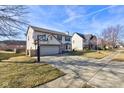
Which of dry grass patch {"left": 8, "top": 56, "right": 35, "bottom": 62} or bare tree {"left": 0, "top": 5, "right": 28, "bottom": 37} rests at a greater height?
bare tree {"left": 0, "top": 5, "right": 28, "bottom": 37}

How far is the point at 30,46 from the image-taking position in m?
5.65

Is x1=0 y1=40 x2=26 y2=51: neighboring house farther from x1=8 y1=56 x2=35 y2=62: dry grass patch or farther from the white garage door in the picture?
the white garage door

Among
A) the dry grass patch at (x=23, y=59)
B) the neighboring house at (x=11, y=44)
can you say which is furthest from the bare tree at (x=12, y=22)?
the dry grass patch at (x=23, y=59)

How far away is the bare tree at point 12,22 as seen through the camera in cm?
490

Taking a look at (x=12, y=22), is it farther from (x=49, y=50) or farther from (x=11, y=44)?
(x=49, y=50)

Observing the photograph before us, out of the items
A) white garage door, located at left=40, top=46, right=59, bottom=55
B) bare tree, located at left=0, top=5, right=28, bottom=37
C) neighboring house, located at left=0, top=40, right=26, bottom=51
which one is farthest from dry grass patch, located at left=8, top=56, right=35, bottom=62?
bare tree, located at left=0, top=5, right=28, bottom=37

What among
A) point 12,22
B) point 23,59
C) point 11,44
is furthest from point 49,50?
point 12,22

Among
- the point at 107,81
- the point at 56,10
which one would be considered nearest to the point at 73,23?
the point at 56,10

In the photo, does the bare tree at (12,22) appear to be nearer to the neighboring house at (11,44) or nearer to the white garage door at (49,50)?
the neighboring house at (11,44)

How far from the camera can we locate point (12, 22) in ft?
16.5

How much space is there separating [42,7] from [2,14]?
4.68ft

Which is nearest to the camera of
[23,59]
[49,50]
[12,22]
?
[12,22]

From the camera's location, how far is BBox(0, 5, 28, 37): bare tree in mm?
4896

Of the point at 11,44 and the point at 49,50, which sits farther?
the point at 49,50
